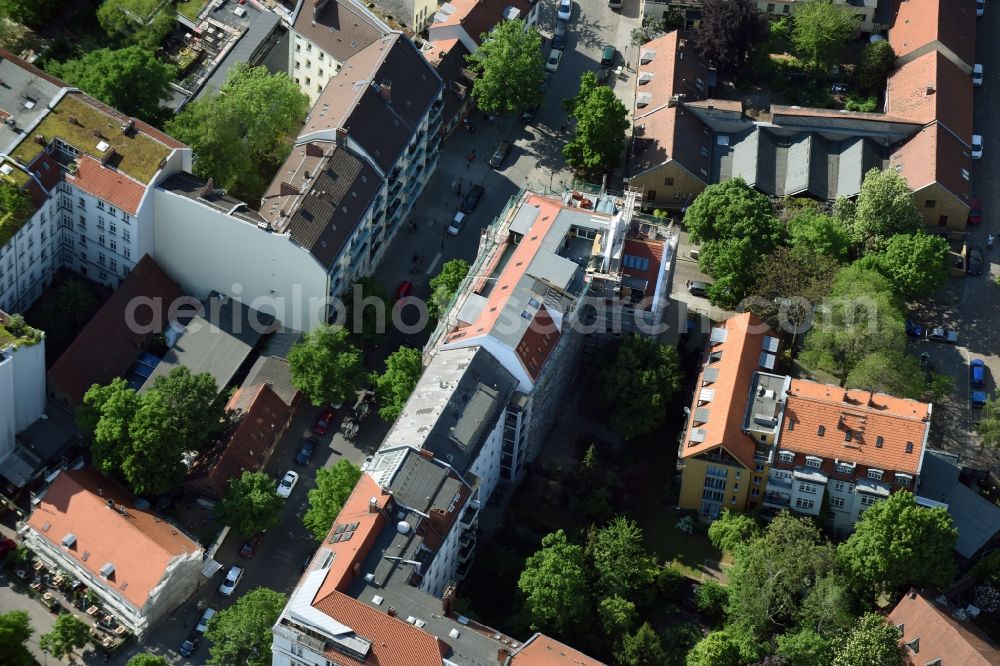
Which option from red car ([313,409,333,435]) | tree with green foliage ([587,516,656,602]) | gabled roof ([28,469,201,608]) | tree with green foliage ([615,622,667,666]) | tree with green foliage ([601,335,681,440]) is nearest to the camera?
tree with green foliage ([615,622,667,666])

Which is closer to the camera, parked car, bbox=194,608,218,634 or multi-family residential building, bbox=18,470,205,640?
multi-family residential building, bbox=18,470,205,640

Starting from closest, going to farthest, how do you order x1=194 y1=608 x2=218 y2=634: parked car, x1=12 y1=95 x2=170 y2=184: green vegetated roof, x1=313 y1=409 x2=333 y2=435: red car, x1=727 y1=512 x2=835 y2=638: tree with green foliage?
1. x1=727 y1=512 x2=835 y2=638: tree with green foliage
2. x1=194 y1=608 x2=218 y2=634: parked car
3. x1=12 y1=95 x2=170 y2=184: green vegetated roof
4. x1=313 y1=409 x2=333 y2=435: red car

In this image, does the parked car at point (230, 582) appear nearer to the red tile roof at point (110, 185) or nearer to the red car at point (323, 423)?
the red car at point (323, 423)

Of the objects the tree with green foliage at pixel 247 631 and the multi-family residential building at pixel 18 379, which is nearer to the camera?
the tree with green foliage at pixel 247 631

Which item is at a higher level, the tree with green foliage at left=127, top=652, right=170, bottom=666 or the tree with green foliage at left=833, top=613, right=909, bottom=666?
the tree with green foliage at left=833, top=613, right=909, bottom=666

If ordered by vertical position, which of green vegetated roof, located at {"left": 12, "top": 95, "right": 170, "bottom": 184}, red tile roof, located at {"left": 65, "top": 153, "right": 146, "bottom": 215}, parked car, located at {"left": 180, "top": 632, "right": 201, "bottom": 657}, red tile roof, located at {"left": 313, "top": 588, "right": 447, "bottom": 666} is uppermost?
green vegetated roof, located at {"left": 12, "top": 95, "right": 170, "bottom": 184}

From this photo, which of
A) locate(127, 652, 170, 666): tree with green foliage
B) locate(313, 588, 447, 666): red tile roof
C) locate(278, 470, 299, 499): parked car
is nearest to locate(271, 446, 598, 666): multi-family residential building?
locate(313, 588, 447, 666): red tile roof

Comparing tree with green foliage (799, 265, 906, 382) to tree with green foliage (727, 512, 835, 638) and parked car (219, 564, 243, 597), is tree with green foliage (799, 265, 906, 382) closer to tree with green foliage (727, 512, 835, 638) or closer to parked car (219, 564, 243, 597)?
tree with green foliage (727, 512, 835, 638)

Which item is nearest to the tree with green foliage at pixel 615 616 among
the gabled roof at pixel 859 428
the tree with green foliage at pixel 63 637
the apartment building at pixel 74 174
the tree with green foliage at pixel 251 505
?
the gabled roof at pixel 859 428
